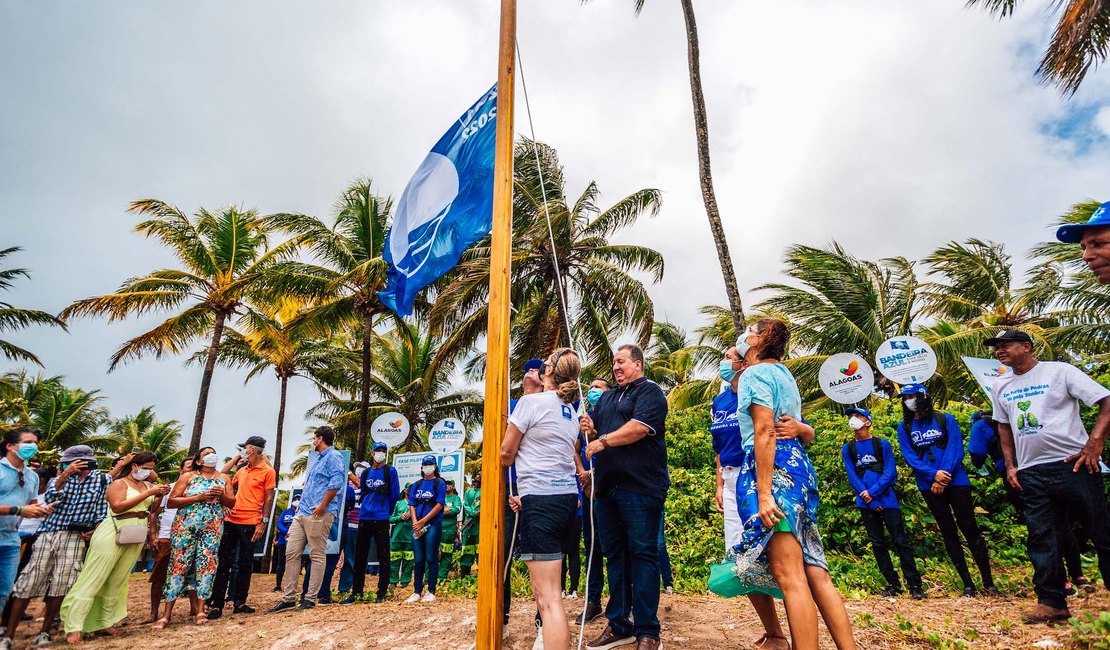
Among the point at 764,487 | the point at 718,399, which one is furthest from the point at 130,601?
the point at 764,487

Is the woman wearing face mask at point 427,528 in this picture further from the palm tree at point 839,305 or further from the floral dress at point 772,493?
the palm tree at point 839,305

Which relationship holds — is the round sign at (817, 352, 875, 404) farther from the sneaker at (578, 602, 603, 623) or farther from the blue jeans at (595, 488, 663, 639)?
the blue jeans at (595, 488, 663, 639)

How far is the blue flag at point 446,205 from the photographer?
15.6ft

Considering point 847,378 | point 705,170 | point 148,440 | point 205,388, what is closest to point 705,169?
point 705,170

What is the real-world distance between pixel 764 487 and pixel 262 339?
2130 centimetres

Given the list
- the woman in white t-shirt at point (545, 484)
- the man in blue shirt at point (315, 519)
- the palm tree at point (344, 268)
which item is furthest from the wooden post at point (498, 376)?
the palm tree at point (344, 268)

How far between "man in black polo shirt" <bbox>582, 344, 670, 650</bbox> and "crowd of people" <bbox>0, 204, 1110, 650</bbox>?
0.01m

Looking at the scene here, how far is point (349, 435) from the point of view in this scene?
25875 millimetres

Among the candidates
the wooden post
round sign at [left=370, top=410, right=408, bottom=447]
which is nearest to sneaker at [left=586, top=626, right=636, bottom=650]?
the wooden post

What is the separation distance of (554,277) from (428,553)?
10460mm

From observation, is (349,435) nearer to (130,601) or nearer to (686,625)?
(130,601)

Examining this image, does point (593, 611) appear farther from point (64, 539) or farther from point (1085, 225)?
point (64, 539)

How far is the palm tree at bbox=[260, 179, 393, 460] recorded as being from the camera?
713 inches

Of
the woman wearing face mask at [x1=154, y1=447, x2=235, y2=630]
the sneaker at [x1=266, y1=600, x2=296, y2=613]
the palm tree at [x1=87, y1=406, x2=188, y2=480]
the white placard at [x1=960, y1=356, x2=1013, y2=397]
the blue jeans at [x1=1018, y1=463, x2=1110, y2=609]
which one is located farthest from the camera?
the palm tree at [x1=87, y1=406, x2=188, y2=480]
